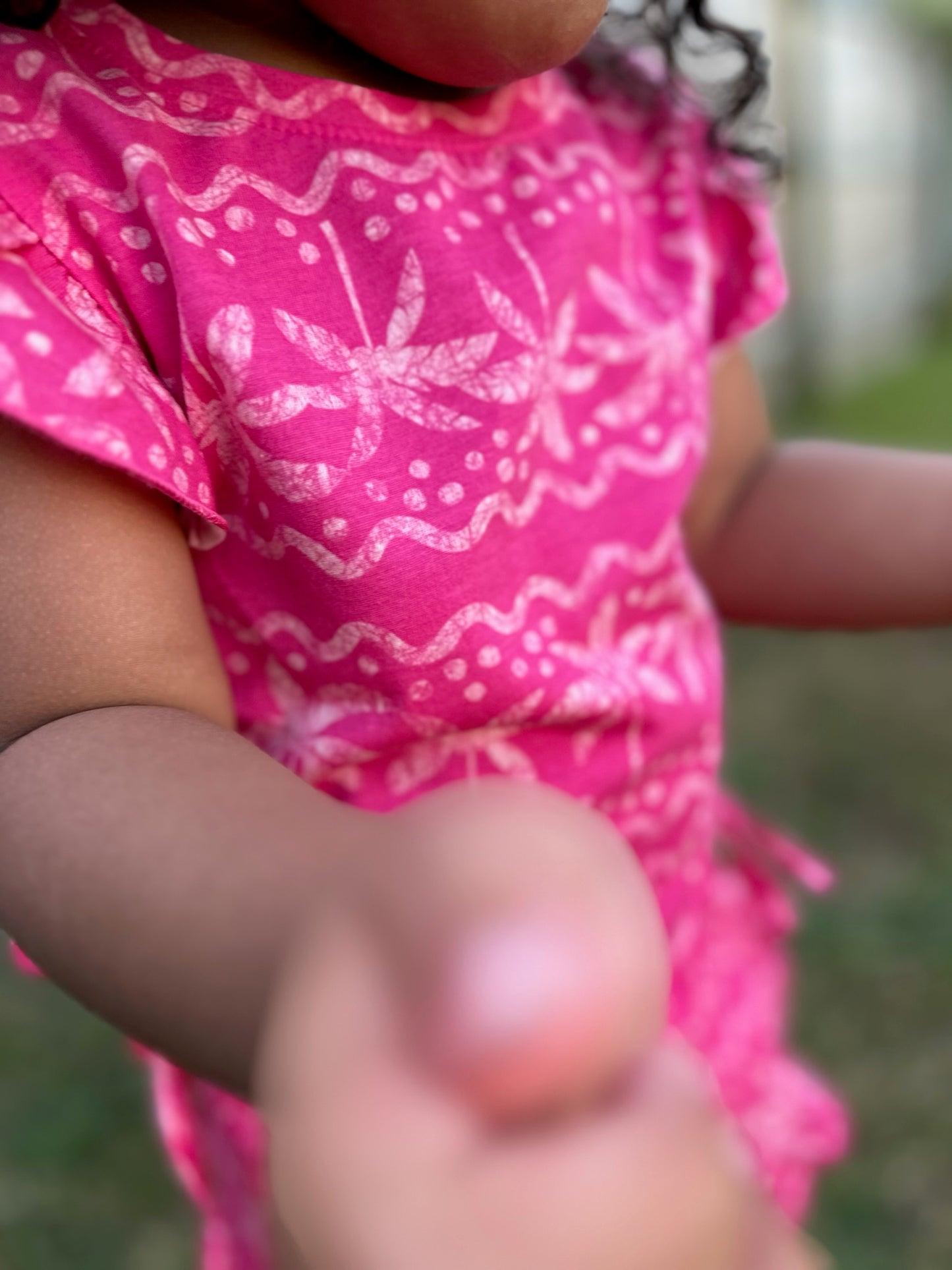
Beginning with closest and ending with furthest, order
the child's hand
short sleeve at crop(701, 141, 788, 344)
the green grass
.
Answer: the child's hand → short sleeve at crop(701, 141, 788, 344) → the green grass

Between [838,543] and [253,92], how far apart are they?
1.09ft

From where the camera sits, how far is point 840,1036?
0.95 metres

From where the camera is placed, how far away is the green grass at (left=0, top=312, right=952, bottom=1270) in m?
0.81

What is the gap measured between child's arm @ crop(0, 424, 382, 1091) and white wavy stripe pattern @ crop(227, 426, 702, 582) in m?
0.03

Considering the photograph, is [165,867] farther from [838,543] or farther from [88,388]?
[838,543]

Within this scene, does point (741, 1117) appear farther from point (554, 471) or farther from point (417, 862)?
point (417, 862)

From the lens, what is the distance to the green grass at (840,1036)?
2.66ft

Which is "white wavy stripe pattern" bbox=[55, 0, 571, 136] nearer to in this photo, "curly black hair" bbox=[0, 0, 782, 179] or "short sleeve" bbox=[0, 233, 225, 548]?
"short sleeve" bbox=[0, 233, 225, 548]

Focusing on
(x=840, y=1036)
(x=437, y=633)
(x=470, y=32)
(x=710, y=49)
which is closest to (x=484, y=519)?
(x=437, y=633)

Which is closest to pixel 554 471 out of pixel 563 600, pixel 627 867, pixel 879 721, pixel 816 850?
pixel 563 600

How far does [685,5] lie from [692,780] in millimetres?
361

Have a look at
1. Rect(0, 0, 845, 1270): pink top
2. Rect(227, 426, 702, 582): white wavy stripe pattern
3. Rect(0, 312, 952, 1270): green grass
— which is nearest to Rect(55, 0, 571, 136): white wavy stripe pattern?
Rect(0, 0, 845, 1270): pink top

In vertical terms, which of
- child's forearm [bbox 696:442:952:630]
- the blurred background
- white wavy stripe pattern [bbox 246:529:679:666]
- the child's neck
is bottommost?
the blurred background

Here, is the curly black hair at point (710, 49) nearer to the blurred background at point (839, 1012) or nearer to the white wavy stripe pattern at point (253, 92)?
the white wavy stripe pattern at point (253, 92)
